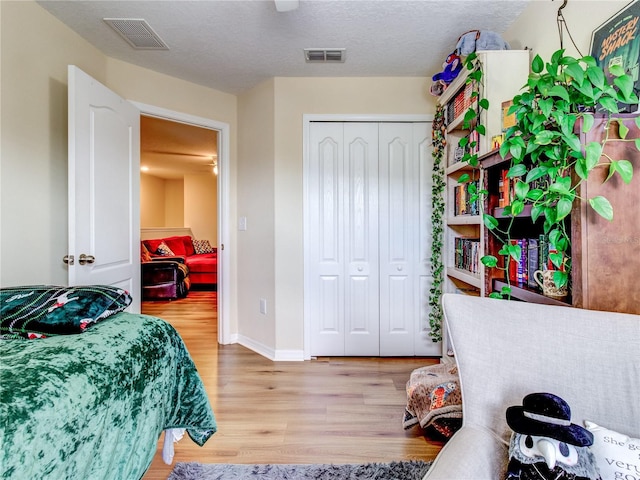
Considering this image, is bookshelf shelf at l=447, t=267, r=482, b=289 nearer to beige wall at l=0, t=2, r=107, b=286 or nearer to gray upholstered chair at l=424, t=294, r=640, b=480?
gray upholstered chair at l=424, t=294, r=640, b=480

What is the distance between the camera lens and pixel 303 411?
2.04 metres

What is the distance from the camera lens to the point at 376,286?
2.91 metres

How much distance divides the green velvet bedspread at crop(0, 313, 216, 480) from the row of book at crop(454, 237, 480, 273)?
1.82m

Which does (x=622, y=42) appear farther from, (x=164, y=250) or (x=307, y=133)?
(x=164, y=250)

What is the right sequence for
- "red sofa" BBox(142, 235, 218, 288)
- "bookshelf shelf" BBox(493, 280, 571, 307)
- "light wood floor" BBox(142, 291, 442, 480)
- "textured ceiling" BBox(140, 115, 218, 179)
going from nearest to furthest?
"bookshelf shelf" BBox(493, 280, 571, 307) < "light wood floor" BBox(142, 291, 442, 480) < "textured ceiling" BBox(140, 115, 218, 179) < "red sofa" BBox(142, 235, 218, 288)

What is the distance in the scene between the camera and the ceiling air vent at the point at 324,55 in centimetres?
242

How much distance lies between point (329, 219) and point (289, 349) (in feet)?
3.82

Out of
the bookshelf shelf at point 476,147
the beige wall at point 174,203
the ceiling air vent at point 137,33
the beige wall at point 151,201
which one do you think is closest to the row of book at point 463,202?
the bookshelf shelf at point 476,147

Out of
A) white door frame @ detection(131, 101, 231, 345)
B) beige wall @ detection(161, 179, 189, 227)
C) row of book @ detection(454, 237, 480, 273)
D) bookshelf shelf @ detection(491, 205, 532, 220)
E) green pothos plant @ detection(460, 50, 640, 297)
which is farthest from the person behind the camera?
beige wall @ detection(161, 179, 189, 227)

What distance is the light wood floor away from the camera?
165cm

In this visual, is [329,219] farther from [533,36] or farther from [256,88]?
[533,36]

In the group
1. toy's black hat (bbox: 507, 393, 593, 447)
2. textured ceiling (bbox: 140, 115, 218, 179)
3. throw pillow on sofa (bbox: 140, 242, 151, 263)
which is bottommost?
toy's black hat (bbox: 507, 393, 593, 447)

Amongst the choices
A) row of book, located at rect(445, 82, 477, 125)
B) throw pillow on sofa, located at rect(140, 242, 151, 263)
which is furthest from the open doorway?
row of book, located at rect(445, 82, 477, 125)

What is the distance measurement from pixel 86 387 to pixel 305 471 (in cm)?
107
